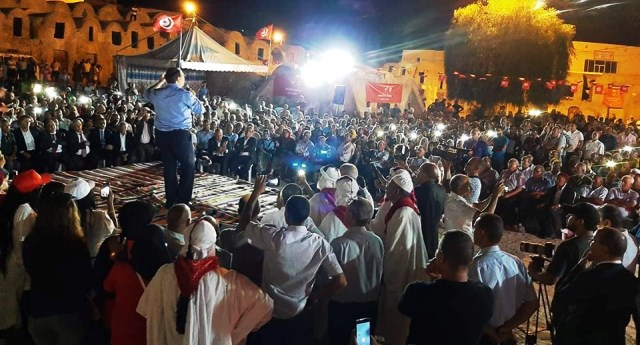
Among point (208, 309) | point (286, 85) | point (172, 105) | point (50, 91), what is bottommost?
point (208, 309)

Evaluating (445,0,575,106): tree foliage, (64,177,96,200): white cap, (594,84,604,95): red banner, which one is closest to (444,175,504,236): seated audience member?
(64,177,96,200): white cap

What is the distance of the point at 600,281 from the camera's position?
12.6 feet

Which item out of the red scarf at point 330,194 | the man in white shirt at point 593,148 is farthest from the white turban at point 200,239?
the man in white shirt at point 593,148

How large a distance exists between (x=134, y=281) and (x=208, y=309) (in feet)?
2.47

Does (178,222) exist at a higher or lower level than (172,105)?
lower

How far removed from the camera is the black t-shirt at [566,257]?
15.0 ft

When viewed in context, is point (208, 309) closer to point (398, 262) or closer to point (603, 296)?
point (398, 262)

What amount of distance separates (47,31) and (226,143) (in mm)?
21960

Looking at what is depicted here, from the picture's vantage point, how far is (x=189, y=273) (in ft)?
10.9

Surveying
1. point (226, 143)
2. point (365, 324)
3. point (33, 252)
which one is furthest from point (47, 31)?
point (365, 324)

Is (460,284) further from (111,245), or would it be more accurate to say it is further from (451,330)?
(111,245)

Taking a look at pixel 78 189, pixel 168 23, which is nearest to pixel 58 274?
pixel 78 189

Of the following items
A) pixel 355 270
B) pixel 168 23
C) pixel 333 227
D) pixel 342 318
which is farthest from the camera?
pixel 168 23

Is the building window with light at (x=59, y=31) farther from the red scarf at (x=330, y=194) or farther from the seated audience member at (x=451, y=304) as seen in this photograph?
the seated audience member at (x=451, y=304)
